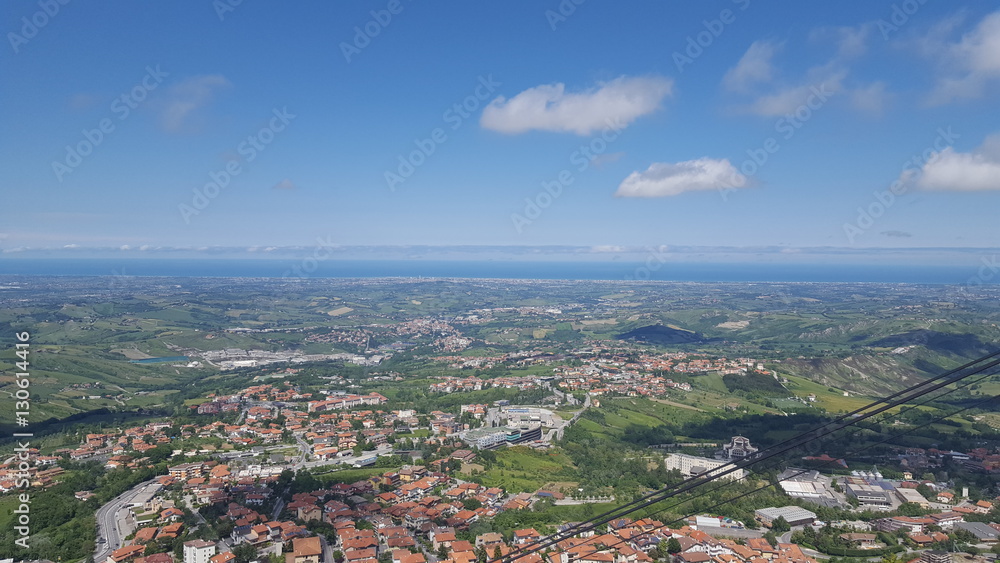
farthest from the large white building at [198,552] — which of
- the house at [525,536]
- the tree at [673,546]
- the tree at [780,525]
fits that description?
the tree at [780,525]

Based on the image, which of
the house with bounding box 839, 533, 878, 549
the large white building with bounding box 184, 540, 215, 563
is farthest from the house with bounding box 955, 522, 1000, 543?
the large white building with bounding box 184, 540, 215, 563

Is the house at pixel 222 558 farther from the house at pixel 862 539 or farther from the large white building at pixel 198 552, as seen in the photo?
the house at pixel 862 539

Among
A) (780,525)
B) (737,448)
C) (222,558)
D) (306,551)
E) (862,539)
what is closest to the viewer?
(222,558)

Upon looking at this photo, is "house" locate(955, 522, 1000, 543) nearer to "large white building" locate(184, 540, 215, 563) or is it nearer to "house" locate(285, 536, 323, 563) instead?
"house" locate(285, 536, 323, 563)

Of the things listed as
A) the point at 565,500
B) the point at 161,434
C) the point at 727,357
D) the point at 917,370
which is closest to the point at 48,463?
the point at 161,434

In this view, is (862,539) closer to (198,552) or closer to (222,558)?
(222,558)

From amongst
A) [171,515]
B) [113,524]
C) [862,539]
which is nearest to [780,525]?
[862,539]
